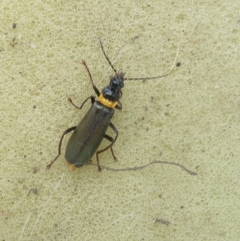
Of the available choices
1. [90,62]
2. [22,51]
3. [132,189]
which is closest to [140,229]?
[132,189]

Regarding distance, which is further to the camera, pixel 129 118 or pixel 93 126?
pixel 129 118

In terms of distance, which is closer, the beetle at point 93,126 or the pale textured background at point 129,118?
the beetle at point 93,126

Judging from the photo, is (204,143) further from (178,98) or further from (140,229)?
(140,229)

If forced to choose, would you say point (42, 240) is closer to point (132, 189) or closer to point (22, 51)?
point (132, 189)

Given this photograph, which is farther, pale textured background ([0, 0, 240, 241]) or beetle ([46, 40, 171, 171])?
pale textured background ([0, 0, 240, 241])

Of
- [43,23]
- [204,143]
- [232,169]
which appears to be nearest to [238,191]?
[232,169]

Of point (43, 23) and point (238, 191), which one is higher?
point (43, 23)

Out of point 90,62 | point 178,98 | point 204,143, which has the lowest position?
point 204,143
